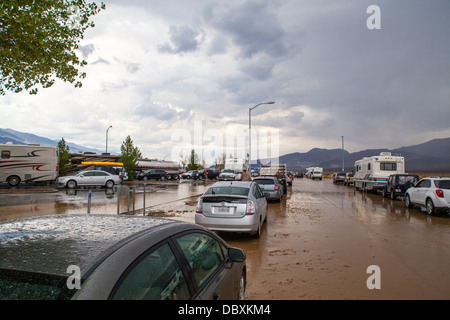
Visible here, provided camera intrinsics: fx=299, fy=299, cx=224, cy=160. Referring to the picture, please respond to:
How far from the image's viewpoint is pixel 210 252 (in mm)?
3033

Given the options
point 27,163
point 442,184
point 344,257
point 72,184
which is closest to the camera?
point 344,257

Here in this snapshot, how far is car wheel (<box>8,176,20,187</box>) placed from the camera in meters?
24.7

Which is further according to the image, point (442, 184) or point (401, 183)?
point (401, 183)

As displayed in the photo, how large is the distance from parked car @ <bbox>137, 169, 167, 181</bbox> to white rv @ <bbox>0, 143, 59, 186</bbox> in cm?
1696

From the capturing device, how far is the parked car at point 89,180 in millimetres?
24203

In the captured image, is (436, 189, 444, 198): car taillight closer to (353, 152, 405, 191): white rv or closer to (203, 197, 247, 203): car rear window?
(203, 197, 247, 203): car rear window

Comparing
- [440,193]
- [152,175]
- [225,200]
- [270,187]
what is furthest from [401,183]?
[152,175]

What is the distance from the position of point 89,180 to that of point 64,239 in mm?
25539

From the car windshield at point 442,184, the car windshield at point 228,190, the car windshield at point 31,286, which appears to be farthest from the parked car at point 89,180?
the car windshield at point 31,286

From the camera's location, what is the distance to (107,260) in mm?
1787

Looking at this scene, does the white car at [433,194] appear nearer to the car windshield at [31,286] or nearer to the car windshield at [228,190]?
the car windshield at [228,190]

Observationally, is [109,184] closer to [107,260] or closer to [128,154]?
[128,154]
